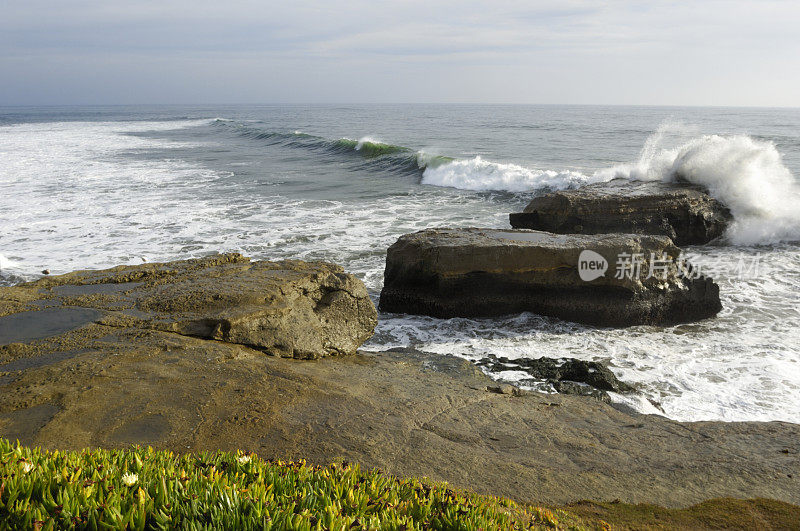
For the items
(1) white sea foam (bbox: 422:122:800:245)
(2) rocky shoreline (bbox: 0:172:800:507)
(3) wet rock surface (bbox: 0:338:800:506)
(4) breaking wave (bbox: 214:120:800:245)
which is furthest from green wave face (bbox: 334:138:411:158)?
(3) wet rock surface (bbox: 0:338:800:506)

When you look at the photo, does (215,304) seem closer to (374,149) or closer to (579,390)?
(579,390)

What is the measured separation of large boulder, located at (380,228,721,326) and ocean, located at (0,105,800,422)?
226 mm

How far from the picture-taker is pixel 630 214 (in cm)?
1131

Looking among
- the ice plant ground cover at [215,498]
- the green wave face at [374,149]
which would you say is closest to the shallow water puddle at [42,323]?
the ice plant ground cover at [215,498]

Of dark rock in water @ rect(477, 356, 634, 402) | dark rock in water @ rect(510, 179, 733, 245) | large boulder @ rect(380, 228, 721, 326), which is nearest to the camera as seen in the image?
dark rock in water @ rect(477, 356, 634, 402)

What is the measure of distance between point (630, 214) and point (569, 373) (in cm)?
667

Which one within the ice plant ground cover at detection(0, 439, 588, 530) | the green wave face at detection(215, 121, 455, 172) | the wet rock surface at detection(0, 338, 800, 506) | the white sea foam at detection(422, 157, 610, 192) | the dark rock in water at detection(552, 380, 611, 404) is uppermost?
the green wave face at detection(215, 121, 455, 172)

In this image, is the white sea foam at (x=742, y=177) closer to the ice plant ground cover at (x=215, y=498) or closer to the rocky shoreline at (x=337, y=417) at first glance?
the rocky shoreline at (x=337, y=417)

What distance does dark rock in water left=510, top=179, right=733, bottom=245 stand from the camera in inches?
435

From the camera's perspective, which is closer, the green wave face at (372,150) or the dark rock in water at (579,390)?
the dark rock in water at (579,390)

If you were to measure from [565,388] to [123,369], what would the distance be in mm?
4055

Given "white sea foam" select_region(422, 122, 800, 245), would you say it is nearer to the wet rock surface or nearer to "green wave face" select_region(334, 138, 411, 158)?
the wet rock surface

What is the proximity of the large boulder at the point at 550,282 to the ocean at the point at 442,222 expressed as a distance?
226 millimetres

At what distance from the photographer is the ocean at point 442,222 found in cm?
624
